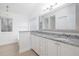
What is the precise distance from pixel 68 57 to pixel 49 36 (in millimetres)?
399

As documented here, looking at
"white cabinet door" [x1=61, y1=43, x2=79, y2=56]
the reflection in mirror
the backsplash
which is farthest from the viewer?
the reflection in mirror

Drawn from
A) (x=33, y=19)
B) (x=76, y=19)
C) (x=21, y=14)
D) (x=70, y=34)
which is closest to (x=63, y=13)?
(x=76, y=19)

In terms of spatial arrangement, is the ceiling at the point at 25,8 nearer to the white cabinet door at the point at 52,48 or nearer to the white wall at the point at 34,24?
the white wall at the point at 34,24

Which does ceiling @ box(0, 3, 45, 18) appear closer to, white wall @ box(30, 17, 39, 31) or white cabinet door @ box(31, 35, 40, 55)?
white wall @ box(30, 17, 39, 31)

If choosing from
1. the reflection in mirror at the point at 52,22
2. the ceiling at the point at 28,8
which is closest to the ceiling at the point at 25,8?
the ceiling at the point at 28,8

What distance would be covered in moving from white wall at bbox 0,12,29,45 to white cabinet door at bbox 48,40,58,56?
45 centimetres

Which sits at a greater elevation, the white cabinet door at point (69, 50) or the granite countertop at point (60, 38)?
the granite countertop at point (60, 38)

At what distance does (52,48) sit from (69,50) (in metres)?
0.26

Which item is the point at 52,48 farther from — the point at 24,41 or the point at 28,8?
the point at 28,8

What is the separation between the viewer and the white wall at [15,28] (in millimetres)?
1216

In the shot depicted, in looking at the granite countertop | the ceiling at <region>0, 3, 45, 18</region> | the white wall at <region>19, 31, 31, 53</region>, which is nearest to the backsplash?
the granite countertop

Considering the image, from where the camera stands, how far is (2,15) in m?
A: 1.20

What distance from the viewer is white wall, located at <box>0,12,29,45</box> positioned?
122cm

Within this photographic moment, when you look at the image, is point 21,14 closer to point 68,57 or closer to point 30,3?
point 30,3
